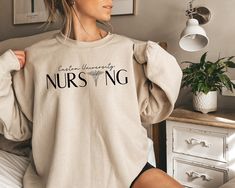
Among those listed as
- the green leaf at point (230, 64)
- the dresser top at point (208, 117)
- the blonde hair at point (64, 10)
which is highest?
the blonde hair at point (64, 10)

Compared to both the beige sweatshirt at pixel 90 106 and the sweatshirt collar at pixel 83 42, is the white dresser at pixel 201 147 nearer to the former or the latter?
the beige sweatshirt at pixel 90 106

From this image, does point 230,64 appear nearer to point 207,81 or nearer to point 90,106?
point 207,81

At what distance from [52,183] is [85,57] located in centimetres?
44

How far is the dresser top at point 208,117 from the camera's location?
133 cm

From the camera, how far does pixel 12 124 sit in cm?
114

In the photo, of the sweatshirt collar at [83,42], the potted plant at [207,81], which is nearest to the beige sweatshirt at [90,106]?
the sweatshirt collar at [83,42]

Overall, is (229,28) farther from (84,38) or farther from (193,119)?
(84,38)

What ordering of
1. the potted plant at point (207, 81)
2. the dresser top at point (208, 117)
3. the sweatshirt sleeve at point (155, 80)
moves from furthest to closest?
1. the potted plant at point (207, 81)
2. the dresser top at point (208, 117)
3. the sweatshirt sleeve at point (155, 80)

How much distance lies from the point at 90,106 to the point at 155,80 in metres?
0.24

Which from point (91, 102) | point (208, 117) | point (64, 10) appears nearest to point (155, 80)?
point (91, 102)

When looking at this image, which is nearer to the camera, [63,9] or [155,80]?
[155,80]

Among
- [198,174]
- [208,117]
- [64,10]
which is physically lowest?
[198,174]

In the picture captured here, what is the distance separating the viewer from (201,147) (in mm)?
1406

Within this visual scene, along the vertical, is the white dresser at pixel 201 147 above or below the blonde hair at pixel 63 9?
below
